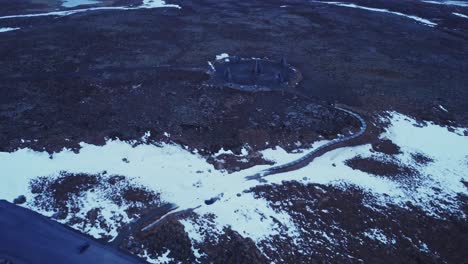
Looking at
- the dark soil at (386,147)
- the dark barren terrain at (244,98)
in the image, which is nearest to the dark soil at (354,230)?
the dark barren terrain at (244,98)

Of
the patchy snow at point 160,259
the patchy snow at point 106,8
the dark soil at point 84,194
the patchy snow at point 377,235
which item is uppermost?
the patchy snow at point 106,8

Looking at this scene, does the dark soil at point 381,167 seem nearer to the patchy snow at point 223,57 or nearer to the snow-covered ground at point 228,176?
the snow-covered ground at point 228,176

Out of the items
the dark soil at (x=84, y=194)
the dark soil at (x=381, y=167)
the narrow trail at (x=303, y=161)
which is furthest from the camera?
the dark soil at (x=381, y=167)

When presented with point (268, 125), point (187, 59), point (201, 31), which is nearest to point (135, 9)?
point (201, 31)

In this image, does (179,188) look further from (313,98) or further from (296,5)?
(296,5)

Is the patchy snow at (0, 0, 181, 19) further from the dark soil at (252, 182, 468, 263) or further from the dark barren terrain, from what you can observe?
the dark soil at (252, 182, 468, 263)
